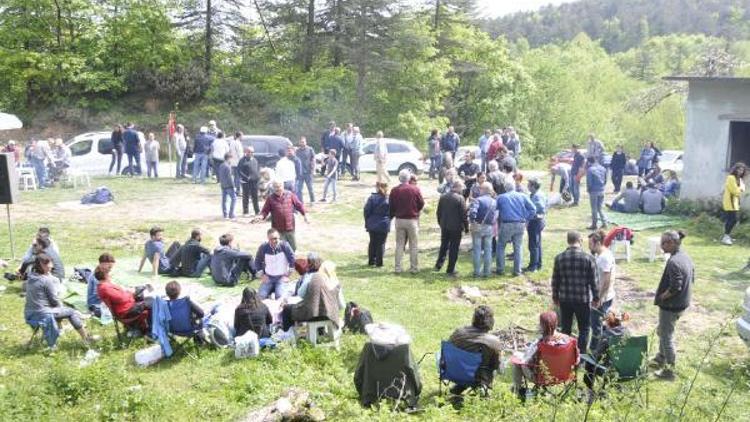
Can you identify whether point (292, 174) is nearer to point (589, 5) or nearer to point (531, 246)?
point (531, 246)

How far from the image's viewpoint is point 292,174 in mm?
15633

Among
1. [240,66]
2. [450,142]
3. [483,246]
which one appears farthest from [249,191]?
[240,66]

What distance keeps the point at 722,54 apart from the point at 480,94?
16.1 metres

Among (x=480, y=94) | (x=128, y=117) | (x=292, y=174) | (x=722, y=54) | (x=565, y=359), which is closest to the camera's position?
(x=565, y=359)

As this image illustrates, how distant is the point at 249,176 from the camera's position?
51.4 feet

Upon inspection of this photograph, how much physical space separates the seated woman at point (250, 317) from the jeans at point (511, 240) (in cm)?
473

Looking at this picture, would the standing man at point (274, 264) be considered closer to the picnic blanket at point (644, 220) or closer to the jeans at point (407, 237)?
the jeans at point (407, 237)

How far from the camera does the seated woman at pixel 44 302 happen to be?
8.09 metres

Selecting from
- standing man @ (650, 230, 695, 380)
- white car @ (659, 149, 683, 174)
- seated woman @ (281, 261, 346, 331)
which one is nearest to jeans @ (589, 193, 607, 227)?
standing man @ (650, 230, 695, 380)

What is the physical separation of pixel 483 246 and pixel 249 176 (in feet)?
21.0

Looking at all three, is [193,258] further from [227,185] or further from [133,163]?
[133,163]

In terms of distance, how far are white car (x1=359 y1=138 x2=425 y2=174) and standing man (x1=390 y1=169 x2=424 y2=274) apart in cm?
1214

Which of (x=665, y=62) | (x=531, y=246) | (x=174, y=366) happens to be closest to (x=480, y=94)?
(x=531, y=246)

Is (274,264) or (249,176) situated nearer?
(274,264)
